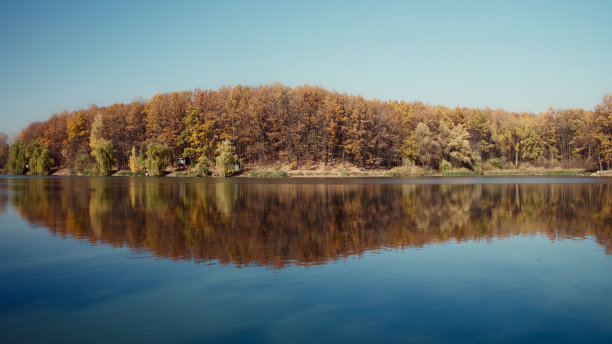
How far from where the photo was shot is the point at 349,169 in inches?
3543

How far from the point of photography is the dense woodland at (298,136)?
9212 centimetres

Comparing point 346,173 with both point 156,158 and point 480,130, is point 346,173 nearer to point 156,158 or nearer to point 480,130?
point 156,158

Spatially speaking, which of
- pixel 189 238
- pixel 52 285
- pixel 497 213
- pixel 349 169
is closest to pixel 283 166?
pixel 349 169

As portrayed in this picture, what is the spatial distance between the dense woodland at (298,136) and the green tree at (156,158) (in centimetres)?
19

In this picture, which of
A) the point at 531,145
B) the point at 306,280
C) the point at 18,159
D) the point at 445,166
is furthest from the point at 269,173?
the point at 306,280

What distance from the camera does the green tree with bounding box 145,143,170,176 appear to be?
286 ft

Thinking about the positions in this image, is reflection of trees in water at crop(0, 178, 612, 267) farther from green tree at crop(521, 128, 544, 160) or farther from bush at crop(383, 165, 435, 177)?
green tree at crop(521, 128, 544, 160)

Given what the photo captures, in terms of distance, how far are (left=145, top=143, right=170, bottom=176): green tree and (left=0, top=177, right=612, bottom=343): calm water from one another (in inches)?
2664

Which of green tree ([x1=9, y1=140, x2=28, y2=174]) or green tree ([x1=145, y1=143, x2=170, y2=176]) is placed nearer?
green tree ([x1=145, y1=143, x2=170, y2=176])

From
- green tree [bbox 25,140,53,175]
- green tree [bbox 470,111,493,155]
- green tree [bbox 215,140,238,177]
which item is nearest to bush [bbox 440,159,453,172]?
green tree [bbox 470,111,493,155]

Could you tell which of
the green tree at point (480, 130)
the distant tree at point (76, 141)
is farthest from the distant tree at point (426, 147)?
the distant tree at point (76, 141)

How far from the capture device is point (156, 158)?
87.5m

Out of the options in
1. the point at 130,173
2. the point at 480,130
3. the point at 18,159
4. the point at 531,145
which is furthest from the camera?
the point at 480,130

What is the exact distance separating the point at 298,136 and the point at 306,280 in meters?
81.1
